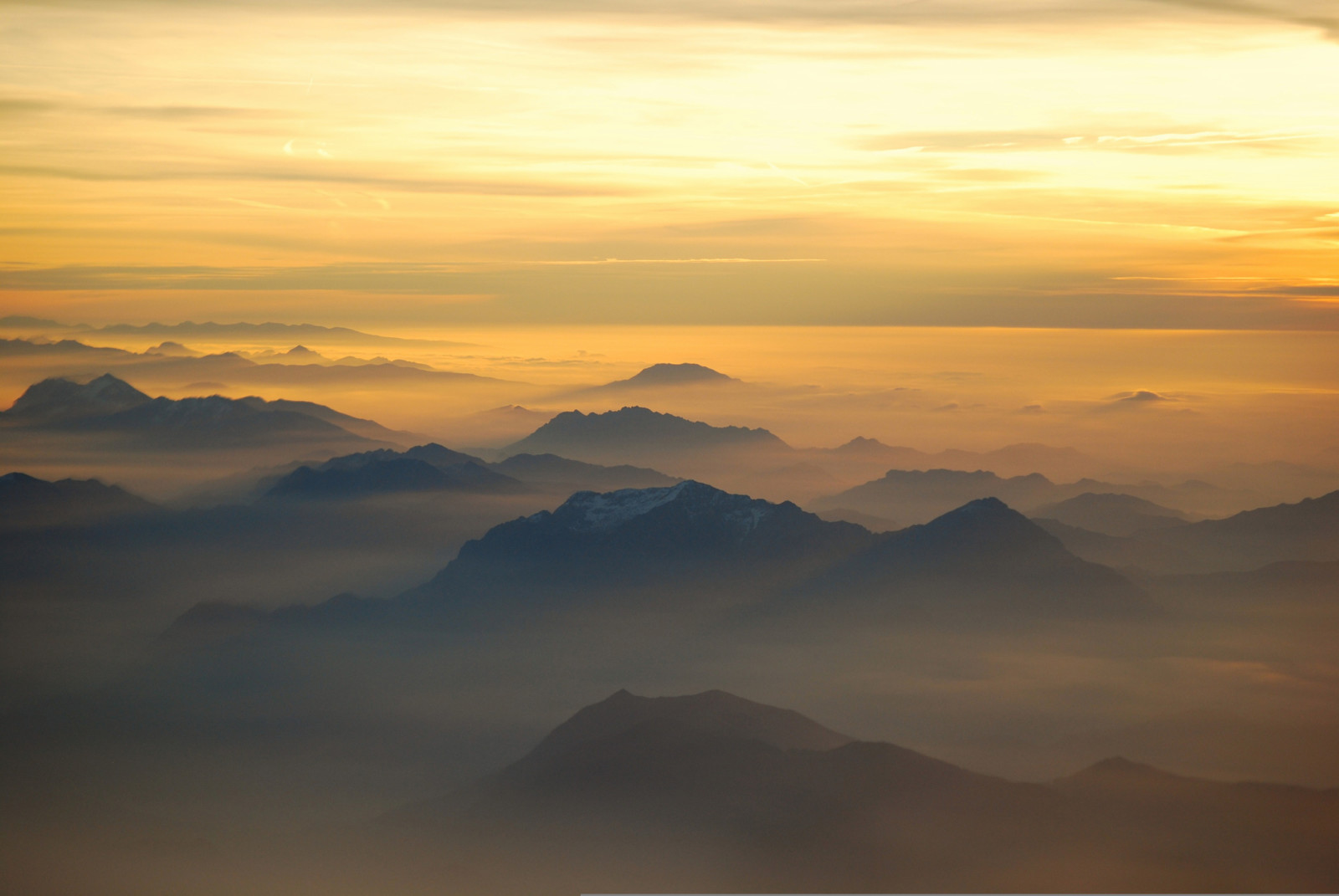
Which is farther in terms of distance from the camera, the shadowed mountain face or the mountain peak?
the mountain peak

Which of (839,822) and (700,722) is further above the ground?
(700,722)

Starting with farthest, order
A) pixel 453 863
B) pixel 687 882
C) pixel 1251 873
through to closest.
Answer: pixel 453 863 < pixel 687 882 < pixel 1251 873

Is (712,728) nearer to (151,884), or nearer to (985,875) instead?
(985,875)

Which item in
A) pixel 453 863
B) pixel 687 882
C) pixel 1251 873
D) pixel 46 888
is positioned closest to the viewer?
pixel 1251 873

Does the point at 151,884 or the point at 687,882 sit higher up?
the point at 687,882

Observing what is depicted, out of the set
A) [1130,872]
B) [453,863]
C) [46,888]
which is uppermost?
[1130,872]

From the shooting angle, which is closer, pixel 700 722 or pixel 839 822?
pixel 839 822

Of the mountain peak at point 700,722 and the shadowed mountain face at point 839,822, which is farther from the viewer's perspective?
the mountain peak at point 700,722

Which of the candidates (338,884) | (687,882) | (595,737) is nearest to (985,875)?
(687,882)
